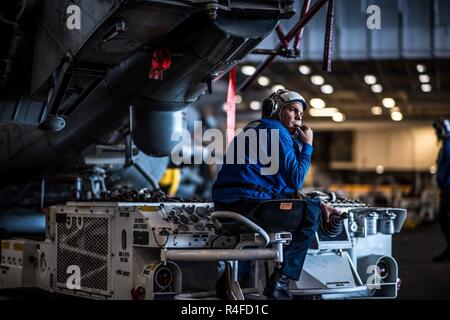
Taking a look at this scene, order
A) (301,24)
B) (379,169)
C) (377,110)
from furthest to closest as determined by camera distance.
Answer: (379,169) < (377,110) < (301,24)

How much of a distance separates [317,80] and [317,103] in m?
5.58

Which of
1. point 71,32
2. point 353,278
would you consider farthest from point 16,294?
point 353,278

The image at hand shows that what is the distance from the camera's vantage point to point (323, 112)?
110 ft

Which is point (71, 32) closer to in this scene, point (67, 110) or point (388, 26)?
point (67, 110)

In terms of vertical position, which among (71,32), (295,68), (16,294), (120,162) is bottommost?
(16,294)

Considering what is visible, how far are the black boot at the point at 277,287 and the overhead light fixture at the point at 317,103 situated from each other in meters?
24.6

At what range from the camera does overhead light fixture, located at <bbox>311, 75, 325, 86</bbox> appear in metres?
25.1

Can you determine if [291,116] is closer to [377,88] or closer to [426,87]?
[377,88]

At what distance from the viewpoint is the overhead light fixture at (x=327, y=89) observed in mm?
27344

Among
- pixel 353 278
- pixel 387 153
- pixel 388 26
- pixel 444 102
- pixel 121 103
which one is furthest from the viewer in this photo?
pixel 387 153

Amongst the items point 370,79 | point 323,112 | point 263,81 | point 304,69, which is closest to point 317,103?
point 323,112

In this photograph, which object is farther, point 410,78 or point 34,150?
point 410,78

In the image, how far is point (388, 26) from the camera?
18797 millimetres

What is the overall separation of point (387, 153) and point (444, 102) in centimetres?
559
